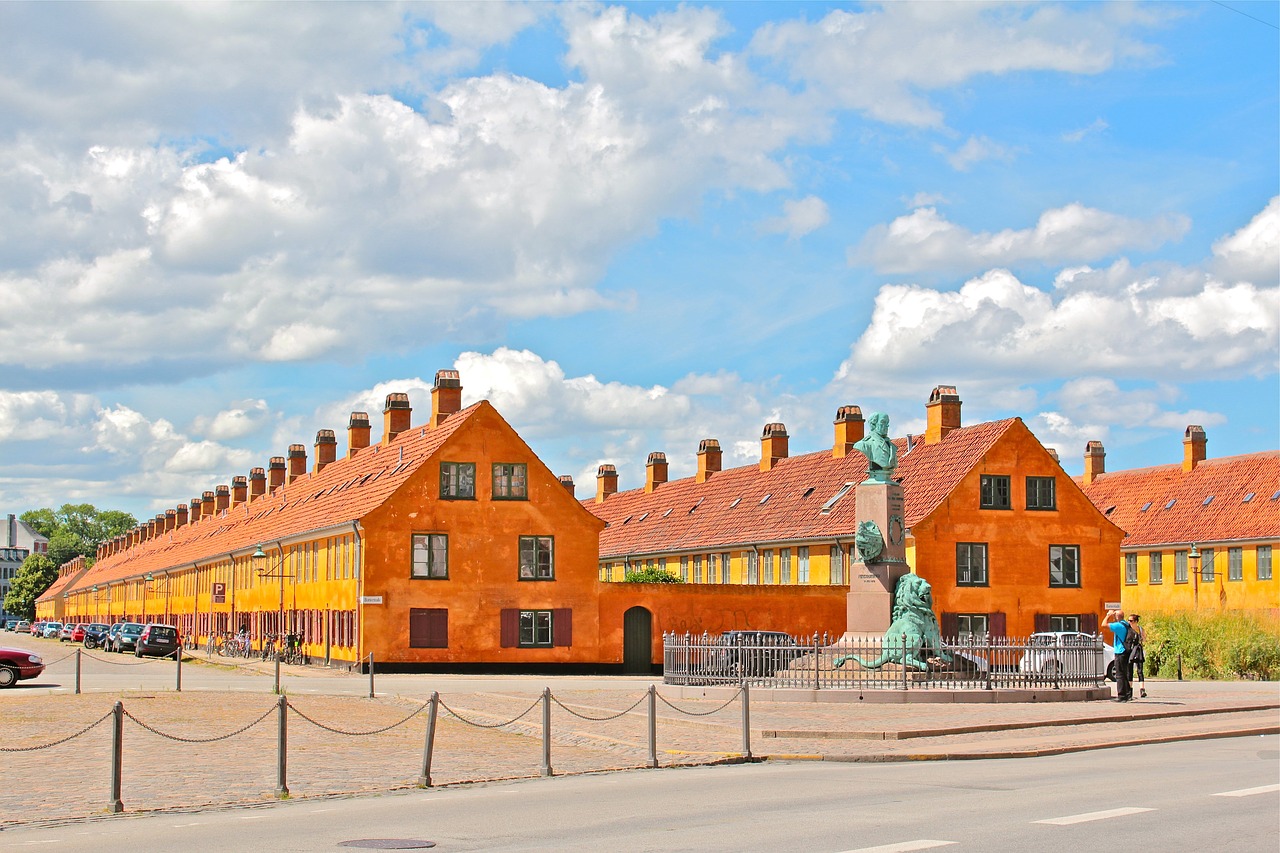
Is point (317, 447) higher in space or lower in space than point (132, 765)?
higher

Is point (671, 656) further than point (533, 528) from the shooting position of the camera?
No

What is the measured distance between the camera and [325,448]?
3054 inches

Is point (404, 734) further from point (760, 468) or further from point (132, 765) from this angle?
point (760, 468)

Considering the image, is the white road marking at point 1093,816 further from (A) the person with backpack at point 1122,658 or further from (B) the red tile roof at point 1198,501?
(B) the red tile roof at point 1198,501

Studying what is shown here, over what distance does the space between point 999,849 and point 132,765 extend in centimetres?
1155

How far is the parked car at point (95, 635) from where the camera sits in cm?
7525

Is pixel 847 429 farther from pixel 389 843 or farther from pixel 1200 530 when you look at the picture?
pixel 389 843

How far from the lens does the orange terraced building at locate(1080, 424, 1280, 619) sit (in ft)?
211

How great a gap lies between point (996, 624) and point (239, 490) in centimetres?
5846

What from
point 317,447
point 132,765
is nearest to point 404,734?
point 132,765

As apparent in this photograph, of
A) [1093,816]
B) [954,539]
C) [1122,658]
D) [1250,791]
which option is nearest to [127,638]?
[954,539]

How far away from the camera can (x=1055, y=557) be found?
55031mm

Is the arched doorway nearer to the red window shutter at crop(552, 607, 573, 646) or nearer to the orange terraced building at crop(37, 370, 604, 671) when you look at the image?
the orange terraced building at crop(37, 370, 604, 671)

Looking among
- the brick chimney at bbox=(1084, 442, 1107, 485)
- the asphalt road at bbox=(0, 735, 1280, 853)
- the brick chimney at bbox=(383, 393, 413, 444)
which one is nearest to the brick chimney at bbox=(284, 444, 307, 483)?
the brick chimney at bbox=(383, 393, 413, 444)
